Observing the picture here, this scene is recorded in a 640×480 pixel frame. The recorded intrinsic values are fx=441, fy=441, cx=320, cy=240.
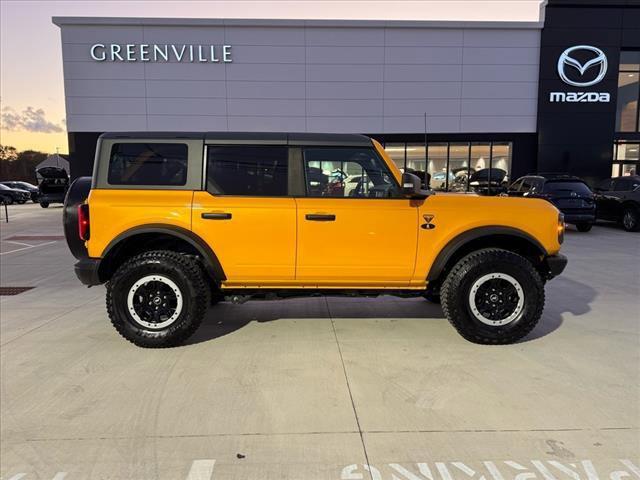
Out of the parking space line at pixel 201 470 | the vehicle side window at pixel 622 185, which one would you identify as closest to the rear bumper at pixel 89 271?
the parking space line at pixel 201 470

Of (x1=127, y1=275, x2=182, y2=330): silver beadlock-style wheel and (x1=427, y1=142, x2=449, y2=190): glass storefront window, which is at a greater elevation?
(x1=427, y1=142, x2=449, y2=190): glass storefront window

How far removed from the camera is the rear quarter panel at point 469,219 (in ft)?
13.5

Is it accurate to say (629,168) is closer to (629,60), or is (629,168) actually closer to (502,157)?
(629,60)

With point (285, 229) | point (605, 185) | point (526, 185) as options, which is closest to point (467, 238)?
point (285, 229)

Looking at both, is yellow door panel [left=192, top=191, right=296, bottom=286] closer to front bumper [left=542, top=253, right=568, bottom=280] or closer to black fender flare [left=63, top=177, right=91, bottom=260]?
black fender flare [left=63, top=177, right=91, bottom=260]

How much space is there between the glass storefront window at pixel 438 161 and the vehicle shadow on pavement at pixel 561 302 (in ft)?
48.0

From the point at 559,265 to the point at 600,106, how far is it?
67.0 feet

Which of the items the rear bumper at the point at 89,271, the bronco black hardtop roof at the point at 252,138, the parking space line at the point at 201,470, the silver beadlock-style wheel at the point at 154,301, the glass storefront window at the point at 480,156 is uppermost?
the glass storefront window at the point at 480,156

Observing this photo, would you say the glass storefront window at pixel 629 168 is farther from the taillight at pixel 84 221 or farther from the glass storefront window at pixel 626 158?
the taillight at pixel 84 221

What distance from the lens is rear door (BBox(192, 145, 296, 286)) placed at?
402 centimetres

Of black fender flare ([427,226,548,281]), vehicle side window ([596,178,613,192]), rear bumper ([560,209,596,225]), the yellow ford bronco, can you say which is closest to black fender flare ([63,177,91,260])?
the yellow ford bronco

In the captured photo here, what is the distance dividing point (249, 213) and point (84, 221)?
4.95ft

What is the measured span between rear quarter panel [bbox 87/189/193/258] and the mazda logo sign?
21.4m

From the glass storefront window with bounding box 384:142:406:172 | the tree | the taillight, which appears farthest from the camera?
the tree
